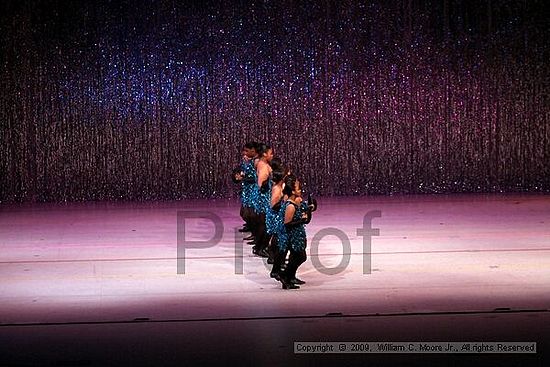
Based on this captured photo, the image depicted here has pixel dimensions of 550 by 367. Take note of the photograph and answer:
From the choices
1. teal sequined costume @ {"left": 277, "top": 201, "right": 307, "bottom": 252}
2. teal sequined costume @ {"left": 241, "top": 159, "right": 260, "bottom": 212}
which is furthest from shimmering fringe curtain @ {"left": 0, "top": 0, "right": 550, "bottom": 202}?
teal sequined costume @ {"left": 277, "top": 201, "right": 307, "bottom": 252}

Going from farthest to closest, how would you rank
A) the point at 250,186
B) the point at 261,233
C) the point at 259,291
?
1. the point at 250,186
2. the point at 261,233
3. the point at 259,291

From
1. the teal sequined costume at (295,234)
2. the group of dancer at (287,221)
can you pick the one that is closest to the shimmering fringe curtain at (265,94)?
the group of dancer at (287,221)

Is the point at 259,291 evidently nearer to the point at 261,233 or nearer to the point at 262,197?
the point at 261,233

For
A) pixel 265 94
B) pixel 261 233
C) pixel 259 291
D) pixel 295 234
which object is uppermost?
pixel 265 94

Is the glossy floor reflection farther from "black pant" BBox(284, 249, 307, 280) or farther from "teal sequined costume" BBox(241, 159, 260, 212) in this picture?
"teal sequined costume" BBox(241, 159, 260, 212)

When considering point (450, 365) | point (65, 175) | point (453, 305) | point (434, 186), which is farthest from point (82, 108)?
point (450, 365)

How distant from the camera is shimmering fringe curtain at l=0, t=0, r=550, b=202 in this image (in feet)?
56.4

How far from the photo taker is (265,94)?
1744 cm

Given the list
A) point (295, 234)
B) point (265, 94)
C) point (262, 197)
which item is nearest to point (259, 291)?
point (295, 234)

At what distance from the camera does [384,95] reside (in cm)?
1759

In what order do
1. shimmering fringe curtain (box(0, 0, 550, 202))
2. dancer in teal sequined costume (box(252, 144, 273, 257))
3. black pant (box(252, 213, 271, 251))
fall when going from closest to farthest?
dancer in teal sequined costume (box(252, 144, 273, 257)), black pant (box(252, 213, 271, 251)), shimmering fringe curtain (box(0, 0, 550, 202))

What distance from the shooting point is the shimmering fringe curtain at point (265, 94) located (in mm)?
17203

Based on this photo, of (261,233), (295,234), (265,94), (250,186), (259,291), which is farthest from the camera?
(265,94)

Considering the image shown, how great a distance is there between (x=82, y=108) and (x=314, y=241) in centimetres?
697
